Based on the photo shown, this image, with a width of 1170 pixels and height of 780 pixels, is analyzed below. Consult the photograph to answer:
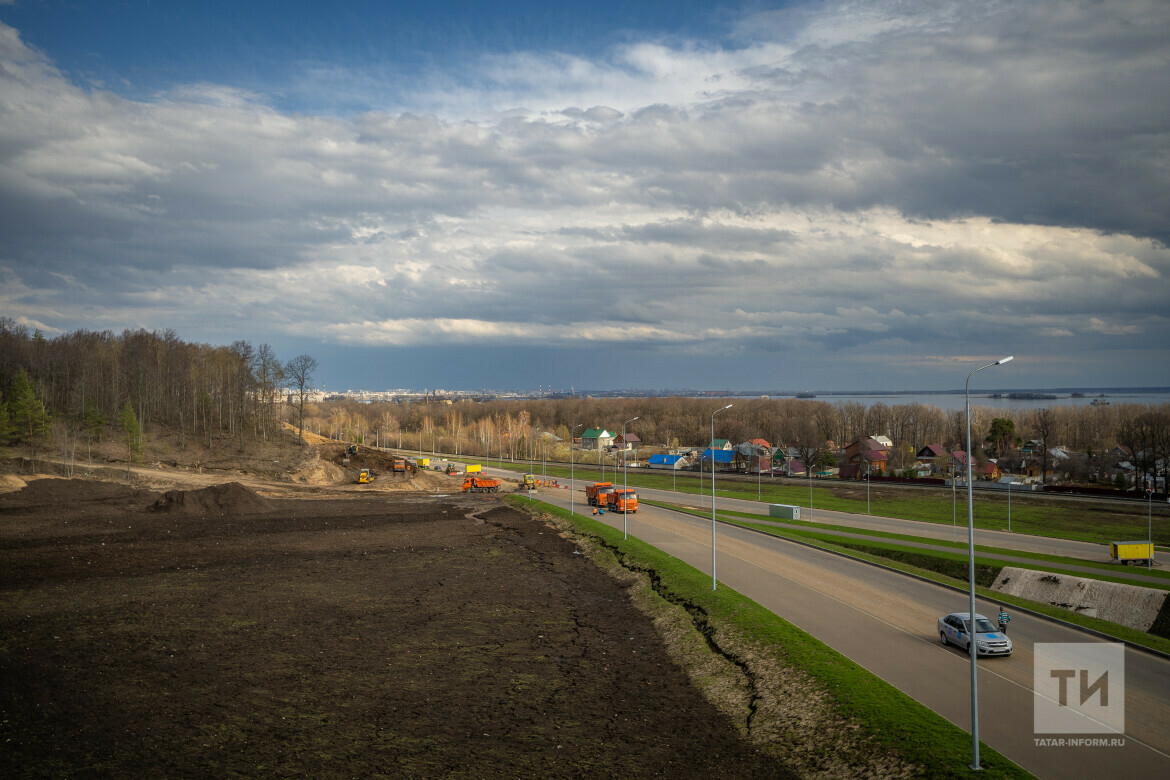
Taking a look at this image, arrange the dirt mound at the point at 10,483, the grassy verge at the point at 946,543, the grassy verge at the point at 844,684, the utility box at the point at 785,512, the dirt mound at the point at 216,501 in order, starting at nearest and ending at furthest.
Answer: the grassy verge at the point at 844,684 < the grassy verge at the point at 946,543 < the dirt mound at the point at 216,501 < the utility box at the point at 785,512 < the dirt mound at the point at 10,483

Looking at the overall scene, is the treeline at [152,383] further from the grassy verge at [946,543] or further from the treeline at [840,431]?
the grassy verge at [946,543]

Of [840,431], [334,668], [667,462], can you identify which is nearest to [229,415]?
[667,462]

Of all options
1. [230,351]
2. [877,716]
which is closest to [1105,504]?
[877,716]

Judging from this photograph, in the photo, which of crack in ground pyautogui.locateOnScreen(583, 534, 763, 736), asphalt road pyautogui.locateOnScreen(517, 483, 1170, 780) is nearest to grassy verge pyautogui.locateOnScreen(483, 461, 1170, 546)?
asphalt road pyautogui.locateOnScreen(517, 483, 1170, 780)

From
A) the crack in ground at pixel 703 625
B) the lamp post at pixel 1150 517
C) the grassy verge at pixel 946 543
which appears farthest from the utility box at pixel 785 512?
the crack in ground at pixel 703 625

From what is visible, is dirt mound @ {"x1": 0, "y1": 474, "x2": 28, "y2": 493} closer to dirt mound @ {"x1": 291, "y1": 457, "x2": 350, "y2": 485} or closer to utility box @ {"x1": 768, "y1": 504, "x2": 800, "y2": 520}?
dirt mound @ {"x1": 291, "y1": 457, "x2": 350, "y2": 485}

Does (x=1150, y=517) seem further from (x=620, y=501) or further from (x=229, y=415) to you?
(x=229, y=415)
